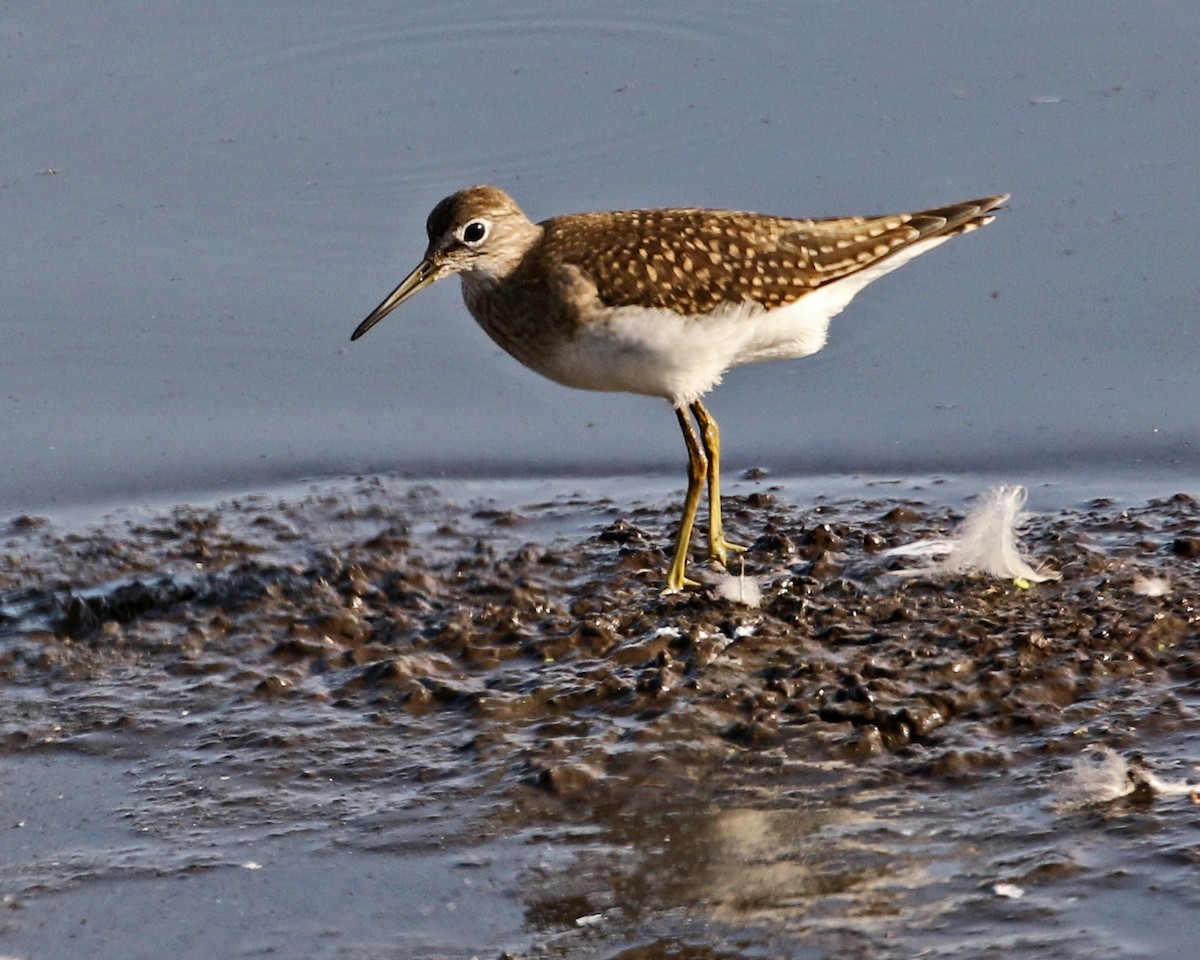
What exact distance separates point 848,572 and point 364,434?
228cm

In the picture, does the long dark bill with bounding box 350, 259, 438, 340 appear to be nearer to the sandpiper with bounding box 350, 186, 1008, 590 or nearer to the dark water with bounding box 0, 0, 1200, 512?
the sandpiper with bounding box 350, 186, 1008, 590

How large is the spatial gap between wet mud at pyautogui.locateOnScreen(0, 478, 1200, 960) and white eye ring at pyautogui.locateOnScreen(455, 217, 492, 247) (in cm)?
111

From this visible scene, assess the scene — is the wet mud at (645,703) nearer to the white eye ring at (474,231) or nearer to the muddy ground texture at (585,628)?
the muddy ground texture at (585,628)

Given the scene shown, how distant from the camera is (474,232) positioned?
6.99 meters

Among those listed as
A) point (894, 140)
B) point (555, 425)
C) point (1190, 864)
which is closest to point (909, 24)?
point (894, 140)

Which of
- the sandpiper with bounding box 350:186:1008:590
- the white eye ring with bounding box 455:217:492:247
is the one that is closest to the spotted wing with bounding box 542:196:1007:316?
the sandpiper with bounding box 350:186:1008:590

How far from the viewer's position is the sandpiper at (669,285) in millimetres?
6707

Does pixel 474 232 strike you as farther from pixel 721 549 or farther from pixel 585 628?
pixel 585 628

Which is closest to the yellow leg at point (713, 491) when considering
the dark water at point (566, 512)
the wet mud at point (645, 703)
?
the wet mud at point (645, 703)

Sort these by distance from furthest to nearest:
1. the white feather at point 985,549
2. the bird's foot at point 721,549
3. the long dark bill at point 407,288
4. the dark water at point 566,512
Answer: the long dark bill at point 407,288
the bird's foot at point 721,549
the white feather at point 985,549
the dark water at point 566,512

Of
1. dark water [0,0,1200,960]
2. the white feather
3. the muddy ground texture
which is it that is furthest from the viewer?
the white feather

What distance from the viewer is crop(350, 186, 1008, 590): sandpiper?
22.0 feet

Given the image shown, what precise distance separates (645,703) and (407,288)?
85.8 inches

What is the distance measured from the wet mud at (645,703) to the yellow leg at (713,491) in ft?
0.36
